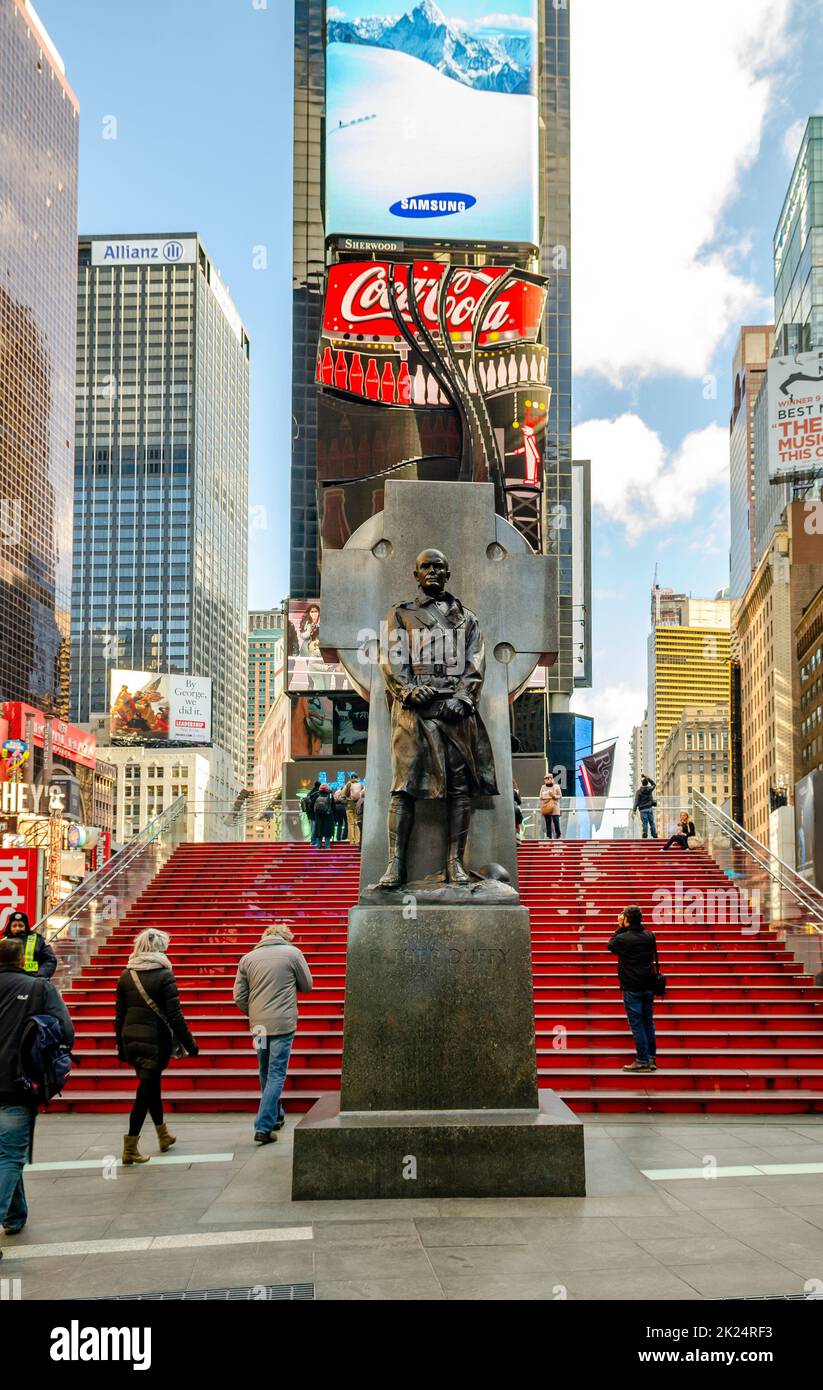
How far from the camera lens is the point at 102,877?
19.5 m

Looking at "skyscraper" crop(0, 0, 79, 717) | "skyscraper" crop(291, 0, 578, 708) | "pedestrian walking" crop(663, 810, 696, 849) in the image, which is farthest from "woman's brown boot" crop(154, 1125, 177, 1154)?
"skyscraper" crop(0, 0, 79, 717)

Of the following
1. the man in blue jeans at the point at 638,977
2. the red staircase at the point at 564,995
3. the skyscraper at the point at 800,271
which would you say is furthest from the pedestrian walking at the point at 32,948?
the skyscraper at the point at 800,271

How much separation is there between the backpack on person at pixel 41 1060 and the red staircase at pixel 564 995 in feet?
17.6

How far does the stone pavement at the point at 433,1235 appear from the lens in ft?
18.8

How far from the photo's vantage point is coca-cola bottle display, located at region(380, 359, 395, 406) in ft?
159

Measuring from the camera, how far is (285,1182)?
8070 mm

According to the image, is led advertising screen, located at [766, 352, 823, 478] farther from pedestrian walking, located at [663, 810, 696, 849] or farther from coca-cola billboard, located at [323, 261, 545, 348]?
pedestrian walking, located at [663, 810, 696, 849]

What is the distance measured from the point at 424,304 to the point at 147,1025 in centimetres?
4290

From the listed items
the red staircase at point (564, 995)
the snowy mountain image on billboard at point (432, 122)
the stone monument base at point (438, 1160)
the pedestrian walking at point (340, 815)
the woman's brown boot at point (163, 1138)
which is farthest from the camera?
the snowy mountain image on billboard at point (432, 122)

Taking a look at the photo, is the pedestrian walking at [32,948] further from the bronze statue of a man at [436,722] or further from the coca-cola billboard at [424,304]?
the coca-cola billboard at [424,304]

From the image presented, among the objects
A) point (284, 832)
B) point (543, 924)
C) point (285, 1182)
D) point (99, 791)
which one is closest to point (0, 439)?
point (99, 791)

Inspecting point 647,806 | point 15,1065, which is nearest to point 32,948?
point 15,1065
